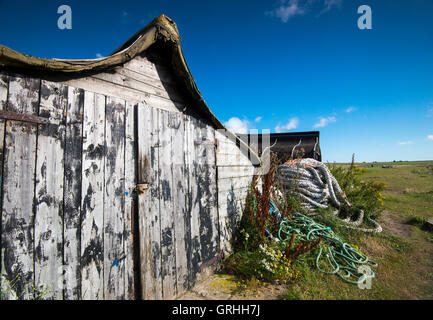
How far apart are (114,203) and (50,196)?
540 millimetres

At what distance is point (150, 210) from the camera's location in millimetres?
2326

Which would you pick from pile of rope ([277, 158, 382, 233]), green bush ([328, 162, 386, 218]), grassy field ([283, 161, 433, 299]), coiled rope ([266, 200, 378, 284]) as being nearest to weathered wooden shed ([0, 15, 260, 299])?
grassy field ([283, 161, 433, 299])

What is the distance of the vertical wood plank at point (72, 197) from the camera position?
1727mm

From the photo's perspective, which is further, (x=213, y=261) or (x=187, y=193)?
(x=213, y=261)

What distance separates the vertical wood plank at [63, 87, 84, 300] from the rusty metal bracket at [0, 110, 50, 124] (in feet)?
0.59

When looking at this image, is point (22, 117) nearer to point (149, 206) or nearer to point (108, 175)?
point (108, 175)

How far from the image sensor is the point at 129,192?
219 cm

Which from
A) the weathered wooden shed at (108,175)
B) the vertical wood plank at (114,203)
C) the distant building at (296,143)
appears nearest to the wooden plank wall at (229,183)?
the weathered wooden shed at (108,175)

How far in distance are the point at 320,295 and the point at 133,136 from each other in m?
3.16

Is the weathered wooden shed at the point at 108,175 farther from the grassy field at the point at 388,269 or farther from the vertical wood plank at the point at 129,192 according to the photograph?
the grassy field at the point at 388,269

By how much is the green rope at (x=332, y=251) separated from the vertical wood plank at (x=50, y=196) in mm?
3284

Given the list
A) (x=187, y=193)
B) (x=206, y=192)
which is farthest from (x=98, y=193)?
(x=206, y=192)

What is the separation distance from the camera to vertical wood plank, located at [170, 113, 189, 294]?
102 inches
